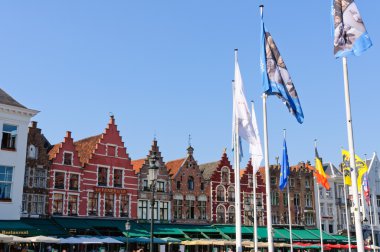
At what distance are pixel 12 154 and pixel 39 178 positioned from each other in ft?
24.5

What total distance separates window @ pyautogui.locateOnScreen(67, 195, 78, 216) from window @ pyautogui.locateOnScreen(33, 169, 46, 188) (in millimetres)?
3112

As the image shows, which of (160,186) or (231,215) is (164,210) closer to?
(160,186)

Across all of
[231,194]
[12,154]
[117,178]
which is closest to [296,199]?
[231,194]

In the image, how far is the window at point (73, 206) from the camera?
46972 mm

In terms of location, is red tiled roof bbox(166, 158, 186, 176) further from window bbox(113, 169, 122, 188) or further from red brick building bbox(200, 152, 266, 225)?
window bbox(113, 169, 122, 188)

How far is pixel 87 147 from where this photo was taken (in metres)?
52.2

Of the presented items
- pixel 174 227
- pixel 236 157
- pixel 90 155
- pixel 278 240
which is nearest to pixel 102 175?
pixel 90 155

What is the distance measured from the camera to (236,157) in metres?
24.4

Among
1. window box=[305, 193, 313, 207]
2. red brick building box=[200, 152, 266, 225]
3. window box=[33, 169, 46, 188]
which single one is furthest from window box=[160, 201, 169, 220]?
window box=[305, 193, 313, 207]

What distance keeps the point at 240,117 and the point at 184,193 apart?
34434mm

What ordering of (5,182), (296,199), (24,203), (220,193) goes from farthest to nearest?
(296,199) → (220,193) → (24,203) → (5,182)

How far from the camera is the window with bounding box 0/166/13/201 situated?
3781cm

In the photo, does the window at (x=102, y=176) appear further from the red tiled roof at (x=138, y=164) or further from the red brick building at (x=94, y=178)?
the red tiled roof at (x=138, y=164)

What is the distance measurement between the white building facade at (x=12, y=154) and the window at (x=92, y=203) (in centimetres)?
1019
